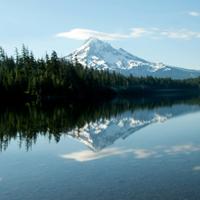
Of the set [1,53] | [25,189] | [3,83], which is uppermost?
[1,53]

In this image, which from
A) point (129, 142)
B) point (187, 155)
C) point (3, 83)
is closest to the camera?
point (187, 155)

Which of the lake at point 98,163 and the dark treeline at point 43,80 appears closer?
the lake at point 98,163

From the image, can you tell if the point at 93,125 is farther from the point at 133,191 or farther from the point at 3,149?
the point at 133,191

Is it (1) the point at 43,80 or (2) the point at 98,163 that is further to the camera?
(1) the point at 43,80

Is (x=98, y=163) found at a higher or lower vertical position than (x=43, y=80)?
lower

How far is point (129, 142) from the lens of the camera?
5212 cm

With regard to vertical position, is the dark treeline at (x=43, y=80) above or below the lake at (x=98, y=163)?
Answer: above

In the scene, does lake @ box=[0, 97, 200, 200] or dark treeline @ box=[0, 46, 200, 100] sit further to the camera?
dark treeline @ box=[0, 46, 200, 100]

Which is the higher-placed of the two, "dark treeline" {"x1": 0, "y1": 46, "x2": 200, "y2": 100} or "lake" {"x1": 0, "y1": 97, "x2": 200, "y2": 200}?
"dark treeline" {"x1": 0, "y1": 46, "x2": 200, "y2": 100}

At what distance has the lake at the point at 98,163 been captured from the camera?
90.5 ft

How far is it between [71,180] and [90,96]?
13889cm

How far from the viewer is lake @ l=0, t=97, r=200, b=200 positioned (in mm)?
27594

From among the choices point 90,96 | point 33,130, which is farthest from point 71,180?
point 90,96

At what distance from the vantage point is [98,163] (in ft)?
124
